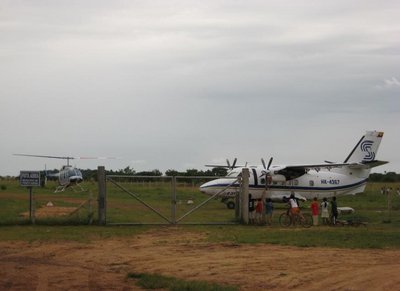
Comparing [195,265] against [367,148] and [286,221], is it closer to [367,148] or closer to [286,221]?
[286,221]

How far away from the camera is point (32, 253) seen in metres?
14.4

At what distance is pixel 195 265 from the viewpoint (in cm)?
1258

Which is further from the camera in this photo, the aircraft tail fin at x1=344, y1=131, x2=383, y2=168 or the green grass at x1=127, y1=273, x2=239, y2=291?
the aircraft tail fin at x1=344, y1=131, x2=383, y2=168

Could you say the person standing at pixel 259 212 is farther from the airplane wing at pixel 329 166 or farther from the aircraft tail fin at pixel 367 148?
the aircraft tail fin at pixel 367 148

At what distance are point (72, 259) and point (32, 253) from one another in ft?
4.79

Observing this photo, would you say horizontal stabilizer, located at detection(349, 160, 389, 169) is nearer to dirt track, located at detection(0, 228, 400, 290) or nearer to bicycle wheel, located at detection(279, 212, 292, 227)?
bicycle wheel, located at detection(279, 212, 292, 227)

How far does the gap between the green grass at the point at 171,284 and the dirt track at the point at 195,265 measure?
24cm

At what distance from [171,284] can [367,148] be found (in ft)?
113

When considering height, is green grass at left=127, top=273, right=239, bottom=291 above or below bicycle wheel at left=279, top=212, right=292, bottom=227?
below

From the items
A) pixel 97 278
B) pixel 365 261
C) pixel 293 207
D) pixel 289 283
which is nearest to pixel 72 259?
pixel 97 278

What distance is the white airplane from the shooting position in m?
35.4

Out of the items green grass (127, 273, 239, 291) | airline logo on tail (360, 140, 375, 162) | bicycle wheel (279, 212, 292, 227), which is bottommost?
green grass (127, 273, 239, 291)

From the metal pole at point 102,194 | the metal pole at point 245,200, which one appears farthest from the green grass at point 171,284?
the metal pole at point 245,200

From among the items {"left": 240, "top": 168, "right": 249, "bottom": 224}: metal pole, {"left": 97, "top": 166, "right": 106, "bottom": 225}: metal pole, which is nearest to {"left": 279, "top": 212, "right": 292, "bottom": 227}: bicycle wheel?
{"left": 240, "top": 168, "right": 249, "bottom": 224}: metal pole
